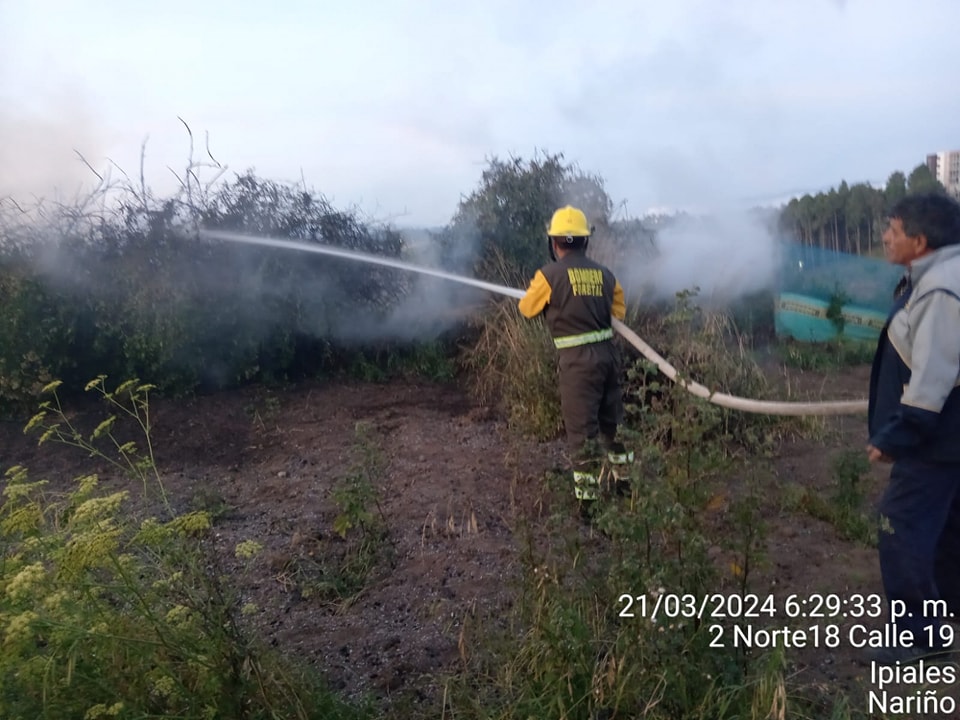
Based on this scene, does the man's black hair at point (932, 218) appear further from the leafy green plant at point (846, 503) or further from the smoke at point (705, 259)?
the smoke at point (705, 259)

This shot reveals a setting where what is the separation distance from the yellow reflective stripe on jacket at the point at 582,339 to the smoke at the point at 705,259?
195 cm

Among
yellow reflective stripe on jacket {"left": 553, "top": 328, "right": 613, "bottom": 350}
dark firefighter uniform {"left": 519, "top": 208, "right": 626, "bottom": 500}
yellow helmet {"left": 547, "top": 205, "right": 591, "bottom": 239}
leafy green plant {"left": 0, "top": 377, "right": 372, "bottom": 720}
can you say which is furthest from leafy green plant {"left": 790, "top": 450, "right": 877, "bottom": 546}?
leafy green plant {"left": 0, "top": 377, "right": 372, "bottom": 720}

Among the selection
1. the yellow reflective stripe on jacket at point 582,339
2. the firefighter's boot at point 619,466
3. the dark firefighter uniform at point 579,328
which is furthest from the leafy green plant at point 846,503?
the yellow reflective stripe on jacket at point 582,339

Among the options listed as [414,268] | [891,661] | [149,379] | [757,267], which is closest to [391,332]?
[414,268]

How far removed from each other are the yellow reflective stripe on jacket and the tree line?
4029mm

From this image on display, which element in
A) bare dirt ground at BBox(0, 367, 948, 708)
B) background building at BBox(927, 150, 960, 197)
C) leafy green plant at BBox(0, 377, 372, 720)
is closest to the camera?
leafy green plant at BBox(0, 377, 372, 720)

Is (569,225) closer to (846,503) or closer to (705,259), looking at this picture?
(846,503)

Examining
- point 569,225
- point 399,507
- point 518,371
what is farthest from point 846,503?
point 518,371

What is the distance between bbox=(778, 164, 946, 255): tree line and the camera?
7.51 metres

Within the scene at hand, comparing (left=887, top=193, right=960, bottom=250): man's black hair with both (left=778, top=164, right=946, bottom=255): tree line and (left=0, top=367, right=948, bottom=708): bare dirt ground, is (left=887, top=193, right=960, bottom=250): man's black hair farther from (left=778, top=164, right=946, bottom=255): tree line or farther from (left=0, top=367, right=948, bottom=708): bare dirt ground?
(left=778, top=164, right=946, bottom=255): tree line

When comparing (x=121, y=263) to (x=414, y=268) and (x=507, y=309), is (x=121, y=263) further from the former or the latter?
(x=507, y=309)

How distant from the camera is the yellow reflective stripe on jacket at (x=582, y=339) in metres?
4.79

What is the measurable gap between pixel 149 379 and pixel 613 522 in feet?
17.0

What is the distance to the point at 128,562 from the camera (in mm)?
2660
